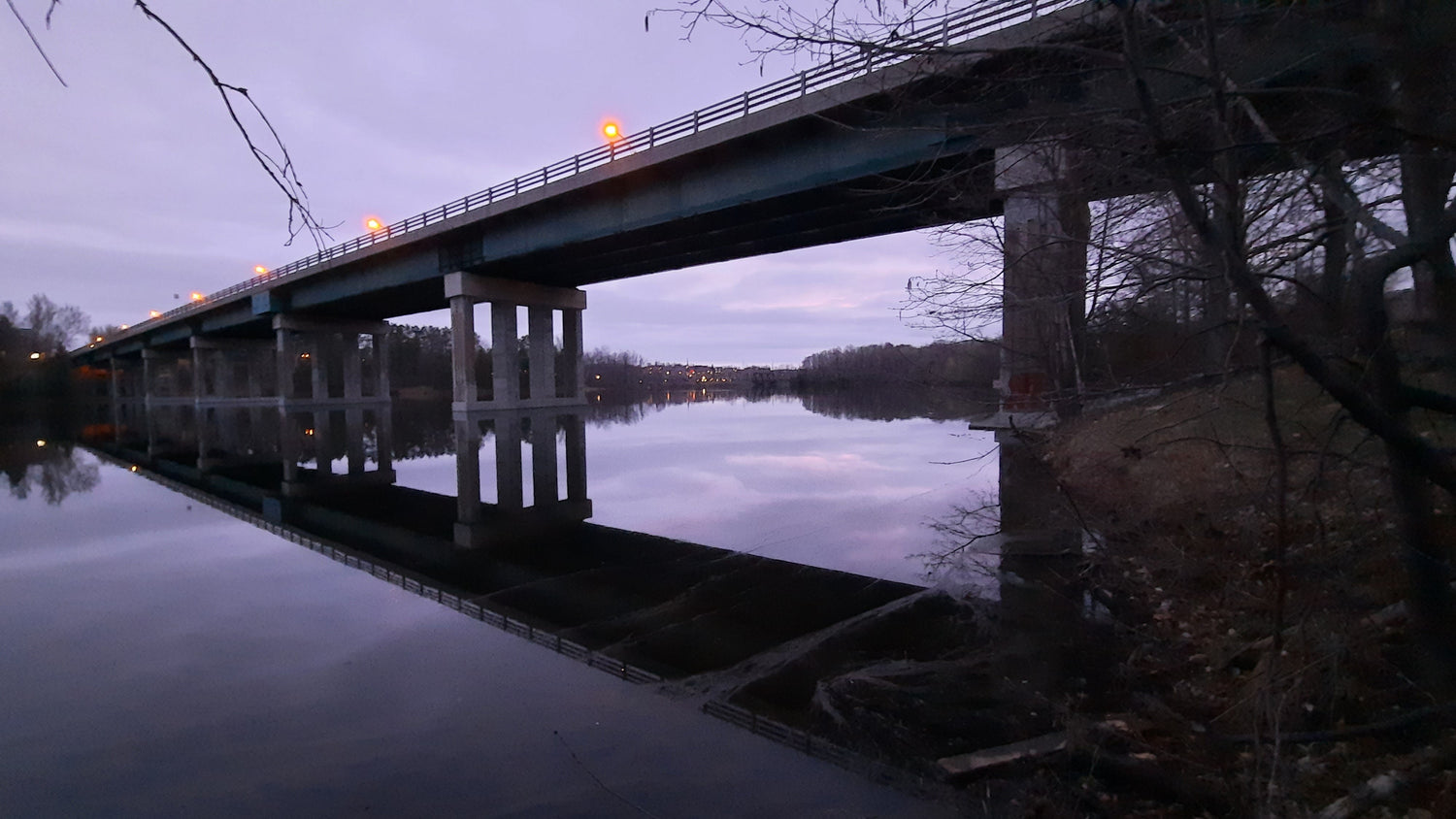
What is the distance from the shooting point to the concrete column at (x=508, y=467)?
1375cm

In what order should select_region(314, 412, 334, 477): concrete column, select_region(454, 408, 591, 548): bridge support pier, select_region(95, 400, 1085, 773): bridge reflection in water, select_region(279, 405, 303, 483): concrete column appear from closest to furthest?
select_region(95, 400, 1085, 773): bridge reflection in water
select_region(454, 408, 591, 548): bridge support pier
select_region(279, 405, 303, 483): concrete column
select_region(314, 412, 334, 477): concrete column

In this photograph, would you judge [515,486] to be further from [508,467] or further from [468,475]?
[508,467]

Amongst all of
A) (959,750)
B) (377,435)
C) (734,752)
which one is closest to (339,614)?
(734,752)

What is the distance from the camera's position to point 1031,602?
6781 millimetres

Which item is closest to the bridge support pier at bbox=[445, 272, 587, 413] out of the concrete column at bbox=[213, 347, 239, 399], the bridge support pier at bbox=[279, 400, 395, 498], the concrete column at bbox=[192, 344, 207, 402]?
the bridge support pier at bbox=[279, 400, 395, 498]

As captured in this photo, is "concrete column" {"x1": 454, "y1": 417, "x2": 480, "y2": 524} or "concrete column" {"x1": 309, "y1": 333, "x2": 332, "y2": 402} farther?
"concrete column" {"x1": 309, "y1": 333, "x2": 332, "y2": 402}

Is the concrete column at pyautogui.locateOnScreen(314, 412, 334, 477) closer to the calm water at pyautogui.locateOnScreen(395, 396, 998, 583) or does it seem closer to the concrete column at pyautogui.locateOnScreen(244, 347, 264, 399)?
the calm water at pyautogui.locateOnScreen(395, 396, 998, 583)

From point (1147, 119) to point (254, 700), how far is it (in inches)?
244

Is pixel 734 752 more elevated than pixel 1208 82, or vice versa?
pixel 1208 82

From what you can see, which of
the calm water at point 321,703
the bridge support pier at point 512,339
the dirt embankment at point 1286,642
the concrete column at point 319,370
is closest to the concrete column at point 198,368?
the concrete column at point 319,370

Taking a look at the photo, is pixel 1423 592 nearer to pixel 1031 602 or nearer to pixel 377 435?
pixel 1031 602

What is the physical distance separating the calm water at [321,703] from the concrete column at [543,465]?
147 inches

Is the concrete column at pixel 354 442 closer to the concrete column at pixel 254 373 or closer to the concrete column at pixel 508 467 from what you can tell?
the concrete column at pixel 508 467

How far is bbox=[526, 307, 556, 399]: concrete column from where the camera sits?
144ft
